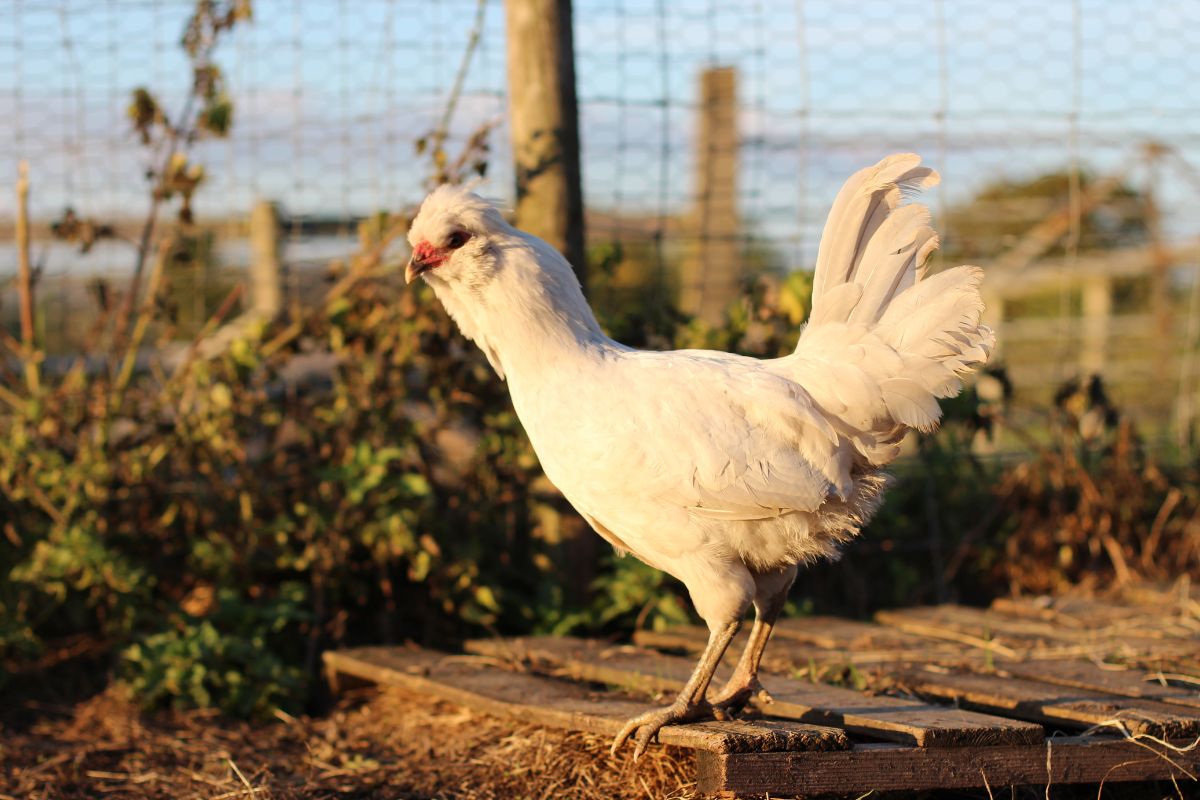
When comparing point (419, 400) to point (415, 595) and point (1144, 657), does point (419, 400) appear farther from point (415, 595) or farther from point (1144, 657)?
point (1144, 657)

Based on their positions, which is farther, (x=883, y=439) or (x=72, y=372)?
(x=72, y=372)

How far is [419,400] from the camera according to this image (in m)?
4.78

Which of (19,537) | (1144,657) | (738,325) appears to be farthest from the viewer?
(738,325)

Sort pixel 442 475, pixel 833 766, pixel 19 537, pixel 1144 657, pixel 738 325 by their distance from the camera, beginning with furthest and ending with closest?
pixel 442 475, pixel 738 325, pixel 19 537, pixel 1144 657, pixel 833 766

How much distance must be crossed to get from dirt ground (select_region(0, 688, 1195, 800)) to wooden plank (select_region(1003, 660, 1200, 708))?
26cm

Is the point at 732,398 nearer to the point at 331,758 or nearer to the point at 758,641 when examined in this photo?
the point at 758,641

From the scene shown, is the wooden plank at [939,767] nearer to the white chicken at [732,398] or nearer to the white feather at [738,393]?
the white chicken at [732,398]

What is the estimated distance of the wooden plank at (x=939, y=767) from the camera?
266 cm

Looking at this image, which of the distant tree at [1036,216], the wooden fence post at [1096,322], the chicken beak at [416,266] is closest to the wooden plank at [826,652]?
the chicken beak at [416,266]

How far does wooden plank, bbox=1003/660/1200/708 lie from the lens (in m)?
3.32

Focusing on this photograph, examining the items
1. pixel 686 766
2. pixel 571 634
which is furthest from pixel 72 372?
pixel 686 766

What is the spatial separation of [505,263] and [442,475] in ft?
7.18

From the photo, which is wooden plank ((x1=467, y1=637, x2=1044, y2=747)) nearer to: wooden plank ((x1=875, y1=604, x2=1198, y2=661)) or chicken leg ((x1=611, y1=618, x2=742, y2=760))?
chicken leg ((x1=611, y1=618, x2=742, y2=760))

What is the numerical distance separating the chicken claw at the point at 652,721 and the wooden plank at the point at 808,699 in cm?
35
